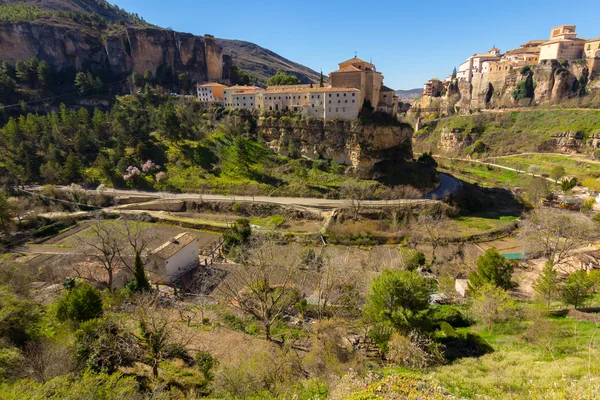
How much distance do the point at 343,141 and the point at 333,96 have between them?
→ 6.86m

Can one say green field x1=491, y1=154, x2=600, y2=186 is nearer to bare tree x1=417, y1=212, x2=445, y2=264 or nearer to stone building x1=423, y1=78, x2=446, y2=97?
bare tree x1=417, y1=212, x2=445, y2=264

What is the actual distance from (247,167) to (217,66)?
144 ft

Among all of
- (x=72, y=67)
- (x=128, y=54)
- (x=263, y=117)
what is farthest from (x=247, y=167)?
(x=72, y=67)

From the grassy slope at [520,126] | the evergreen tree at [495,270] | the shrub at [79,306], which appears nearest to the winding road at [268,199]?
the evergreen tree at [495,270]

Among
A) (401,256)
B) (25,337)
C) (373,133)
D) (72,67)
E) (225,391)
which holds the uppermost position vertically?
(72,67)

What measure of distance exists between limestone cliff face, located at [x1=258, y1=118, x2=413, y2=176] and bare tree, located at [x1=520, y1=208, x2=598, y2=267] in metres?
20.4

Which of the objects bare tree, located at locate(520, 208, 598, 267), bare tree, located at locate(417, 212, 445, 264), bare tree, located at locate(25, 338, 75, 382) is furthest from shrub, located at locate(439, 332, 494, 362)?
bare tree, located at locate(417, 212, 445, 264)

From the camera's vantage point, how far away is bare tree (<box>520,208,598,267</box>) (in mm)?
22375

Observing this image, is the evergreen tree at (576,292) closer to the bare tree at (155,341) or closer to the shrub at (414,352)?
the shrub at (414,352)

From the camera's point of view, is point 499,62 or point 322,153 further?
point 499,62

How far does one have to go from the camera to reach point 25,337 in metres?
10.9

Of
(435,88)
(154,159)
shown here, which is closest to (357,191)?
(154,159)

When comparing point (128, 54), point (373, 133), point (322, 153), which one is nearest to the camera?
point (373, 133)

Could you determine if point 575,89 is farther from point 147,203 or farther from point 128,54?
point 128,54
